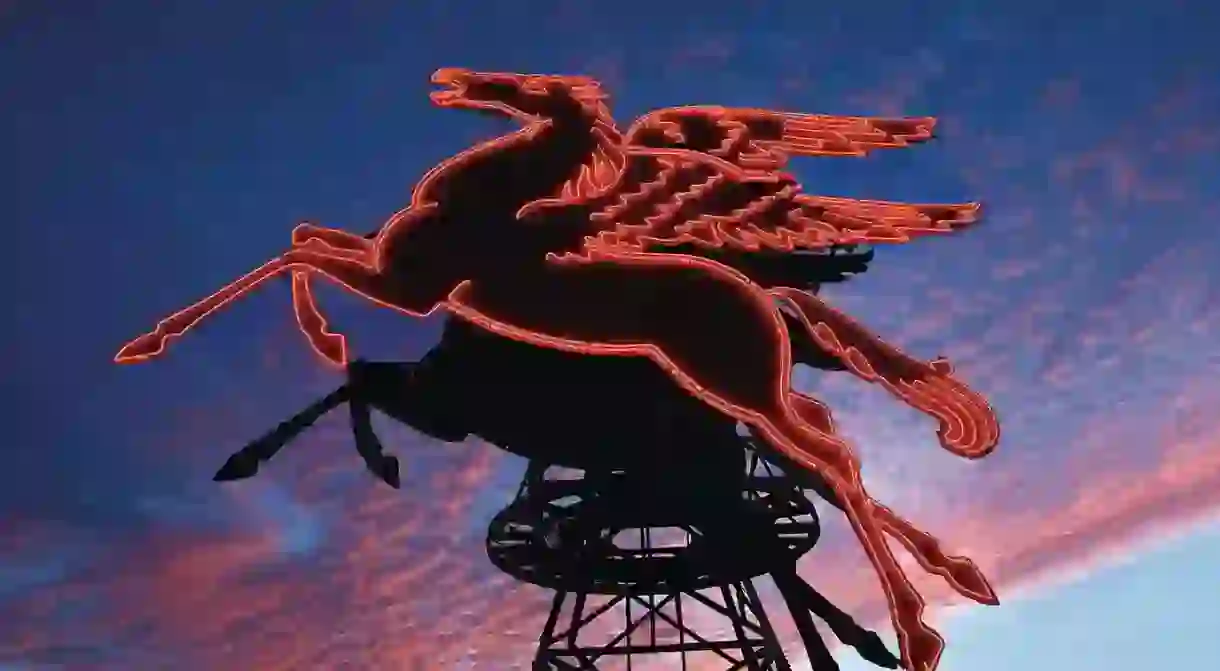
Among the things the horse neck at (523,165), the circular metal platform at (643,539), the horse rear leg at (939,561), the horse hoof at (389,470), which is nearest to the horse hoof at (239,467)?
the horse hoof at (389,470)

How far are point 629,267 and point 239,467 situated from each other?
3.92 feet

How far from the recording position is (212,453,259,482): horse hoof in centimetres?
317

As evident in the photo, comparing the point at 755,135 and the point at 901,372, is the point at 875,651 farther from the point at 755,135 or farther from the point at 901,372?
the point at 755,135

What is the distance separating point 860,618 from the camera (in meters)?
3.36

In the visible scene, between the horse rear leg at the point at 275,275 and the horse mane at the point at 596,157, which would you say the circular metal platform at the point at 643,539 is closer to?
the horse rear leg at the point at 275,275

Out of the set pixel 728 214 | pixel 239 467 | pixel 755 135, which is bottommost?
pixel 239 467

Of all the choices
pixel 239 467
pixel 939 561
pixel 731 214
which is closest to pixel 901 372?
pixel 939 561

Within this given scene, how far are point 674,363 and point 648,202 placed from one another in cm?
44

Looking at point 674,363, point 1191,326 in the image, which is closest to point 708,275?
point 674,363

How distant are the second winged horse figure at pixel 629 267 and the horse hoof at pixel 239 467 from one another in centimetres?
36

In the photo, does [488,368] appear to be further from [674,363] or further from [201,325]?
[201,325]

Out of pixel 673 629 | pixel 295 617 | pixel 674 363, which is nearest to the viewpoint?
pixel 674 363

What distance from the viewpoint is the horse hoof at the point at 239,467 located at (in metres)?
3.17

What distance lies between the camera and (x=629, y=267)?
301cm
